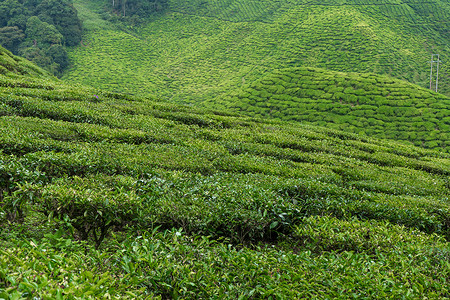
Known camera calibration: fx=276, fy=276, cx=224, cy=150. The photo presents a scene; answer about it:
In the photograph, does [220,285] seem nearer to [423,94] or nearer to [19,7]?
[423,94]

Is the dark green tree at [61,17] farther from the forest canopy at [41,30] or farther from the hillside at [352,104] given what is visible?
the hillside at [352,104]

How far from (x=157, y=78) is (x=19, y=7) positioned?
25.6 m

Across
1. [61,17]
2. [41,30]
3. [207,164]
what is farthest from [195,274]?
[61,17]

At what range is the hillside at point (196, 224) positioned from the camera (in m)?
2.91

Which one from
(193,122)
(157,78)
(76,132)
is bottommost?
(157,78)

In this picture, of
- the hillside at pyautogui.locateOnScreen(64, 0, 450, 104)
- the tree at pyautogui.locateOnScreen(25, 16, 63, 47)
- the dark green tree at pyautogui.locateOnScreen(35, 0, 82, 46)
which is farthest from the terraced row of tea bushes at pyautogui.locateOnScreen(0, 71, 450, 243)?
the dark green tree at pyautogui.locateOnScreen(35, 0, 82, 46)

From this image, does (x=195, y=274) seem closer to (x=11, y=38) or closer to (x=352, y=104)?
(x=352, y=104)

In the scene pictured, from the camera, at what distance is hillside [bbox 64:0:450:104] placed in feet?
123

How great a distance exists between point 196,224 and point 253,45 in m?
44.5

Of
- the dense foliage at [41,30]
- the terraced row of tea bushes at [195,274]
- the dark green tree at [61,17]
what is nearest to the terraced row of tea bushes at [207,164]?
the terraced row of tea bushes at [195,274]

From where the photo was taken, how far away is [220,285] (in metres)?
3.01

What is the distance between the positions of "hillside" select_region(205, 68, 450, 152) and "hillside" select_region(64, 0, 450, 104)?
6774 mm

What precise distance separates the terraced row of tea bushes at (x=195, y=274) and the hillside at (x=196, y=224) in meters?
0.02

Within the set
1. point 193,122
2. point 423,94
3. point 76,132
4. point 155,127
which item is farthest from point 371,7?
point 76,132
